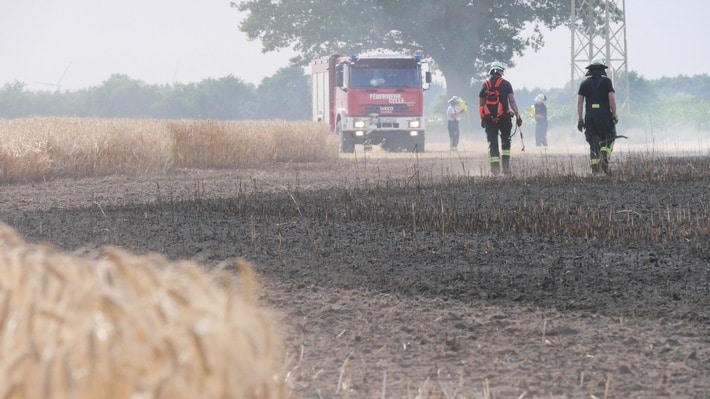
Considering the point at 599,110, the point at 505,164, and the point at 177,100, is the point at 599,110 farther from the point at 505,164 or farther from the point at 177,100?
the point at 177,100

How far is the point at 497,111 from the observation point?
18.8 meters

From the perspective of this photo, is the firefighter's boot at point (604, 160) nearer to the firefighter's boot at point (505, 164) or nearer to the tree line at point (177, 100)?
the firefighter's boot at point (505, 164)

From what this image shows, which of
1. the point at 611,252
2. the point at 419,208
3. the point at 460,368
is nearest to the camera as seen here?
the point at 460,368

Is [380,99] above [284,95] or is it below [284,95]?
below

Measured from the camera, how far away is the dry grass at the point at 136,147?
20312 millimetres

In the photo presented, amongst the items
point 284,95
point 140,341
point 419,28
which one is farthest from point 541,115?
point 284,95

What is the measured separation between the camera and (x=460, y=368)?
5887mm

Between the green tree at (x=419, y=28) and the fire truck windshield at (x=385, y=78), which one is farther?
the green tree at (x=419, y=28)

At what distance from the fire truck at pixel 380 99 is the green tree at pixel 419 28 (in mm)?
23088

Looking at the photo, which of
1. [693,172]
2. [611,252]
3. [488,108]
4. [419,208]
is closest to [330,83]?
[488,108]

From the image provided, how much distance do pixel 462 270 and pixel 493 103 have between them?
10.2m

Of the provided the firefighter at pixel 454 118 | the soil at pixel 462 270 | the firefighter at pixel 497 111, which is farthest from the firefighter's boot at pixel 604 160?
the firefighter at pixel 454 118

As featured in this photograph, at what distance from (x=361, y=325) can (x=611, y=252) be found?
11.0 feet

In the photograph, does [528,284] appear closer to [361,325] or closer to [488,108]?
[361,325]
